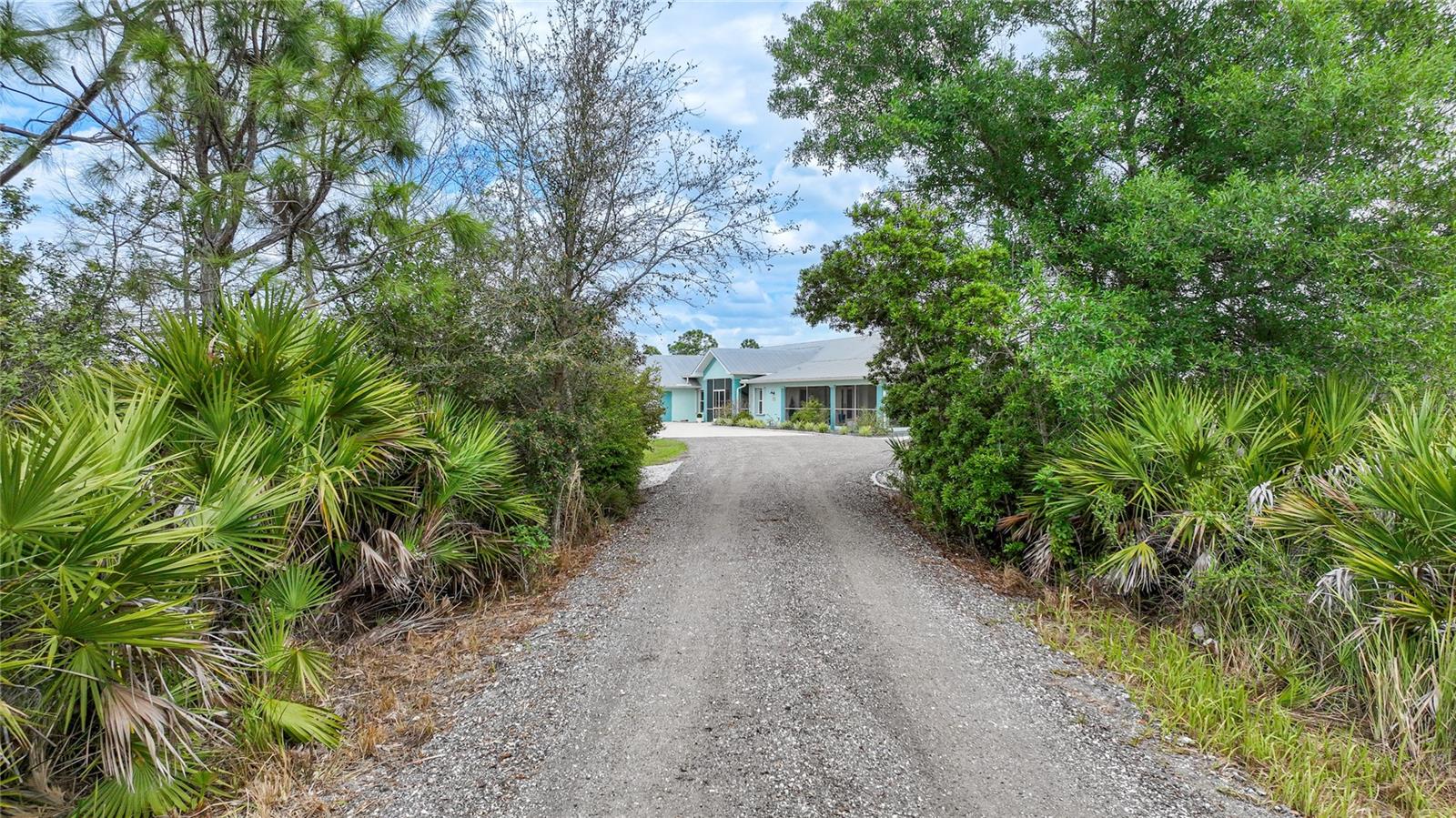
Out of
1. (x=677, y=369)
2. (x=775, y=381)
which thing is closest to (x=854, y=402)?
(x=775, y=381)

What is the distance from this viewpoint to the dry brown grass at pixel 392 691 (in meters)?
3.24

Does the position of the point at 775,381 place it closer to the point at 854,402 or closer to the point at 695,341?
the point at 854,402

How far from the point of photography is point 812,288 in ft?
32.3

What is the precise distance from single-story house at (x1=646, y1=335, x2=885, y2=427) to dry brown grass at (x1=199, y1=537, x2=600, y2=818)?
16.0m

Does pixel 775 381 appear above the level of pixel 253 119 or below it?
below

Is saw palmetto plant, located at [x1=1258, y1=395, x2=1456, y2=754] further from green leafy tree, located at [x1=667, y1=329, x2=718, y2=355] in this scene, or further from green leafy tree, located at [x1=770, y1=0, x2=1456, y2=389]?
green leafy tree, located at [x1=667, y1=329, x2=718, y2=355]

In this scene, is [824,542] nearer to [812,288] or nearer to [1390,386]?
[812,288]

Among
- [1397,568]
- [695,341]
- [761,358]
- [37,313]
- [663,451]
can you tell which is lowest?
[663,451]

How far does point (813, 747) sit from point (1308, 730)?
9.82ft

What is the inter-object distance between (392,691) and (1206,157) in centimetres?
938

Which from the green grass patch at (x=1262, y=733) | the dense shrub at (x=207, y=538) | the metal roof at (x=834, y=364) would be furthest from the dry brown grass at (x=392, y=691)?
the metal roof at (x=834, y=364)

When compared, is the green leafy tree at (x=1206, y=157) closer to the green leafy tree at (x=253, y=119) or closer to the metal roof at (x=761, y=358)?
the green leafy tree at (x=253, y=119)

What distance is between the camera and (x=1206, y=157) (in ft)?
21.9

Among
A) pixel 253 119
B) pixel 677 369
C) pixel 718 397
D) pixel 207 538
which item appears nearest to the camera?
pixel 207 538
